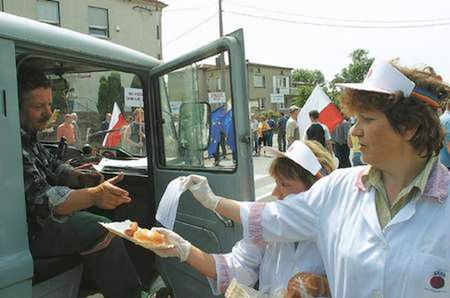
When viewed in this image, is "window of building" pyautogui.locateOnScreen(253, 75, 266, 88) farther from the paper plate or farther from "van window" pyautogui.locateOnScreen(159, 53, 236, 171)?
the paper plate

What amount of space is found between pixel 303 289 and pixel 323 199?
37 cm

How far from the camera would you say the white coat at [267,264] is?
77.7 inches

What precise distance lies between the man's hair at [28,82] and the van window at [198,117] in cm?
78

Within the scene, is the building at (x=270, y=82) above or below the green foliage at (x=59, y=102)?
above

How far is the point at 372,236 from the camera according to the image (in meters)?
1.53

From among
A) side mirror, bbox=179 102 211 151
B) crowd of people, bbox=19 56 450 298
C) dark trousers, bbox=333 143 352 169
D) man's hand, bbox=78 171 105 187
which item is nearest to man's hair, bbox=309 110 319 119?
dark trousers, bbox=333 143 352 169

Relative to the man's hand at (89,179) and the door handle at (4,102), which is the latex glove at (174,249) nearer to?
the door handle at (4,102)

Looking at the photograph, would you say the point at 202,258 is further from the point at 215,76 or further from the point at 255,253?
the point at 215,76

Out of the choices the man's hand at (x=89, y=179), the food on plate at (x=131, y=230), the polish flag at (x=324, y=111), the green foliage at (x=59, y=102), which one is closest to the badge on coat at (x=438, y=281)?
the food on plate at (x=131, y=230)

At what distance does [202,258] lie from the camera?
7.27ft

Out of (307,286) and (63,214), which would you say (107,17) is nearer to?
(63,214)

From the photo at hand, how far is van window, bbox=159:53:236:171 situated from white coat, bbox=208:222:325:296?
1.71ft

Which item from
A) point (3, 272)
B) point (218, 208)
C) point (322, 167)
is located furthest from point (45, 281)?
point (322, 167)

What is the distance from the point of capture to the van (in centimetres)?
203
